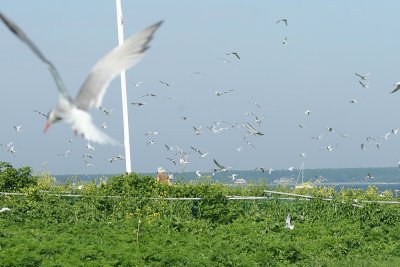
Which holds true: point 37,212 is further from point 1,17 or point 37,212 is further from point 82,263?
point 1,17

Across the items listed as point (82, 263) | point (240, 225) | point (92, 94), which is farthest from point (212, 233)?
point (92, 94)

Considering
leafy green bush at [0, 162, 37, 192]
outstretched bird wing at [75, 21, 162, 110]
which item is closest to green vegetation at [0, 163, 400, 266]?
leafy green bush at [0, 162, 37, 192]

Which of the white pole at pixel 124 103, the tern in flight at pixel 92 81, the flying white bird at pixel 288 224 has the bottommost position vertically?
the flying white bird at pixel 288 224

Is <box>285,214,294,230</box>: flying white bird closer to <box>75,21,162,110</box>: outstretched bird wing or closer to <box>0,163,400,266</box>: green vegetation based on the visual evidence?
<box>0,163,400,266</box>: green vegetation

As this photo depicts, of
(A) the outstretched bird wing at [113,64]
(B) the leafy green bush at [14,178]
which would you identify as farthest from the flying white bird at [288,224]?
(A) the outstretched bird wing at [113,64]

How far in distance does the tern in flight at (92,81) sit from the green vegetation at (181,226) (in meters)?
9.26

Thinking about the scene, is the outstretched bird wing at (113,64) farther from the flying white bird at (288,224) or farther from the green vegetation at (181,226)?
the flying white bird at (288,224)

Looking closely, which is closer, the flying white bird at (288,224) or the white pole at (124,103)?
the flying white bird at (288,224)

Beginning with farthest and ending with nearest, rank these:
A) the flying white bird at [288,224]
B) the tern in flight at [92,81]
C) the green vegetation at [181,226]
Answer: the flying white bird at [288,224] → the green vegetation at [181,226] → the tern in flight at [92,81]

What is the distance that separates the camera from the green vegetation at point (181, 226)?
13.1 meters

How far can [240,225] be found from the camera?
1745 centimetres

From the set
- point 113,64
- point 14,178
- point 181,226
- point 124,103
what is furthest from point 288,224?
point 113,64

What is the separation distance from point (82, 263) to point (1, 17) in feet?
31.6

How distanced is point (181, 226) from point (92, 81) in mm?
14319
